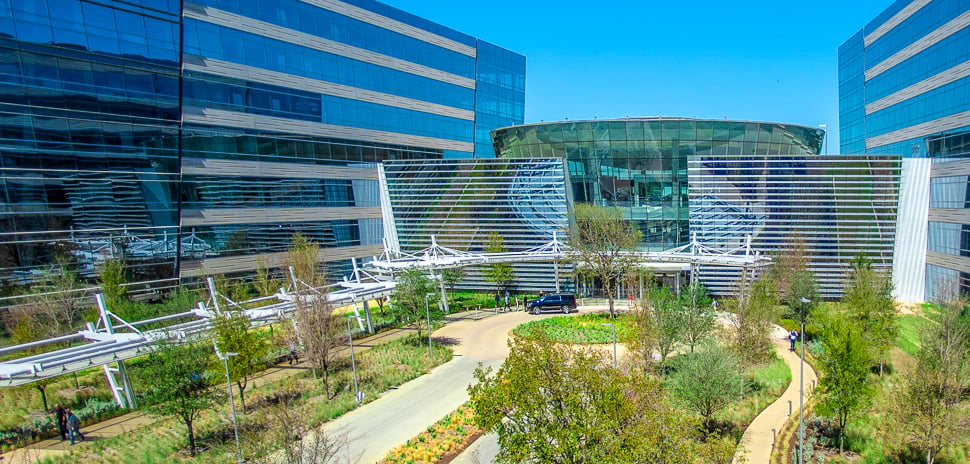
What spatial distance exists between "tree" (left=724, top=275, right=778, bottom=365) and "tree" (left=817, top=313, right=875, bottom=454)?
4858 millimetres

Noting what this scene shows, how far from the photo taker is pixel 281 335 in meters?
27.5

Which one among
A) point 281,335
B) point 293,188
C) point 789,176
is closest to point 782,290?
point 789,176

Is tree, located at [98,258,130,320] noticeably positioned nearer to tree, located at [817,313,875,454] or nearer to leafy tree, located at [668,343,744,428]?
leafy tree, located at [668,343,744,428]

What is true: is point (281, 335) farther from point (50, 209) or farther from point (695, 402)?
point (695, 402)

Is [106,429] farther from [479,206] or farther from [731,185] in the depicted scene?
[731,185]

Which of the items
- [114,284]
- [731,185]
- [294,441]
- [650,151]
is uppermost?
[650,151]

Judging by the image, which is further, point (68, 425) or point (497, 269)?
point (497, 269)

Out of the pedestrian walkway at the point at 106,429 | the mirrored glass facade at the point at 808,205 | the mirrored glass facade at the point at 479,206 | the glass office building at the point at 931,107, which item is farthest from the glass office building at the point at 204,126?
the glass office building at the point at 931,107

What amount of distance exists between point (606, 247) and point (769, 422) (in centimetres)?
1700

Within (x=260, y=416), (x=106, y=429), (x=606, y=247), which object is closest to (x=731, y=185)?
(x=606, y=247)

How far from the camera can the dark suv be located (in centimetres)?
3597

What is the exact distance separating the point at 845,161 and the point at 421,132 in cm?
3133

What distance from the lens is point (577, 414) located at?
10.8 metres

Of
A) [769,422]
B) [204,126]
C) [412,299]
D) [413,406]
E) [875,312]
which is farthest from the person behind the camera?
[204,126]
